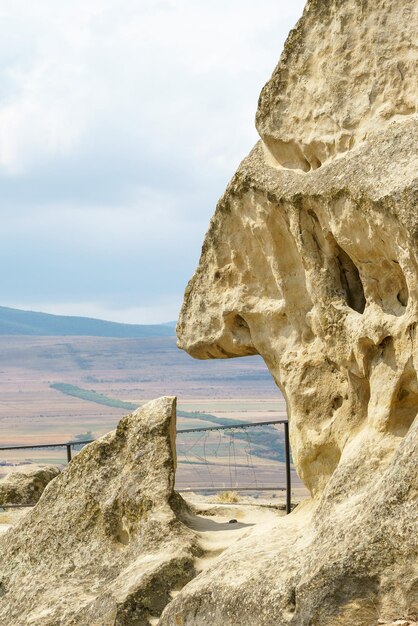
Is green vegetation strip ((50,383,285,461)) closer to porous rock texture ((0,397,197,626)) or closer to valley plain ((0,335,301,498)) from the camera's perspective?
valley plain ((0,335,301,498))

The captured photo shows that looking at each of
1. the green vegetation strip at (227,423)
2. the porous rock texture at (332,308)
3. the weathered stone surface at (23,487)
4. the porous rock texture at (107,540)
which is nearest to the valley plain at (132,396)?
the green vegetation strip at (227,423)

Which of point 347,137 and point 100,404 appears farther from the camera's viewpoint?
point 100,404

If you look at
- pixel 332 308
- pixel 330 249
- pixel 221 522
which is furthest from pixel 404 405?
pixel 221 522

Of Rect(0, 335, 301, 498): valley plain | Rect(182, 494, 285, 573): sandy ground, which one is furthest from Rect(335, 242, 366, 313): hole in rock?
Rect(0, 335, 301, 498): valley plain

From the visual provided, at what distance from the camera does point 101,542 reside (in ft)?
45.1

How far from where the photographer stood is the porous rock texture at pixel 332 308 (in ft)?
34.2

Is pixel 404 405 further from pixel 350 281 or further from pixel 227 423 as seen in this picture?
pixel 227 423

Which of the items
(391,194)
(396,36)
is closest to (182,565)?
(391,194)

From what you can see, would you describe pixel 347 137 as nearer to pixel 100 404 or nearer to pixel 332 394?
pixel 332 394

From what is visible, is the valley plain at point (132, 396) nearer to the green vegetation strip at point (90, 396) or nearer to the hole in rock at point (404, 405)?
the green vegetation strip at point (90, 396)

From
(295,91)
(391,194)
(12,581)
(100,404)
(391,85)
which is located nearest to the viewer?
(391,194)

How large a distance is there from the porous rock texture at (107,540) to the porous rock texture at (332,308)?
56cm

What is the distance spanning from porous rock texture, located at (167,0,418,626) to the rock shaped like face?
0.02 metres

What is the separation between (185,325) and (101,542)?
2.60 meters
